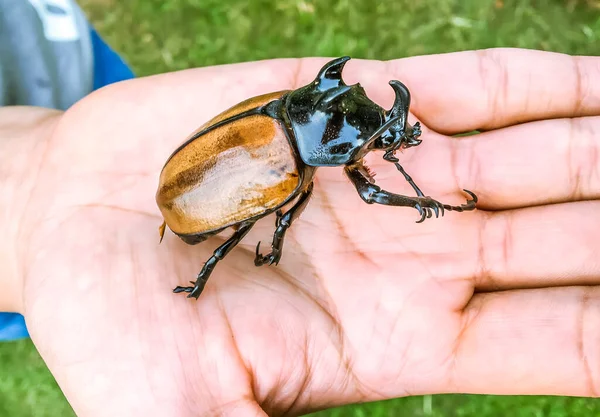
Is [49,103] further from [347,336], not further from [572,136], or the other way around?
[572,136]

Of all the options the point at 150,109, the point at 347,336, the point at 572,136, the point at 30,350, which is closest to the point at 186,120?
the point at 150,109

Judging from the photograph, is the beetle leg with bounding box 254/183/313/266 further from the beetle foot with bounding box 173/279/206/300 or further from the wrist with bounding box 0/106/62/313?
the wrist with bounding box 0/106/62/313

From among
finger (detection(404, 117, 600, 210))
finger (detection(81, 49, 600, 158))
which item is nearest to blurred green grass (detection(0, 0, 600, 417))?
finger (detection(81, 49, 600, 158))

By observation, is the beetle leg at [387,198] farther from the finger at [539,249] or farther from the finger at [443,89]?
the finger at [443,89]

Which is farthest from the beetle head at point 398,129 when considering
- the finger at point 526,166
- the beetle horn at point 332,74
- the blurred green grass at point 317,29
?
the blurred green grass at point 317,29

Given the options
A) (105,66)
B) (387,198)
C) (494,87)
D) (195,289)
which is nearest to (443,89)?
(494,87)
